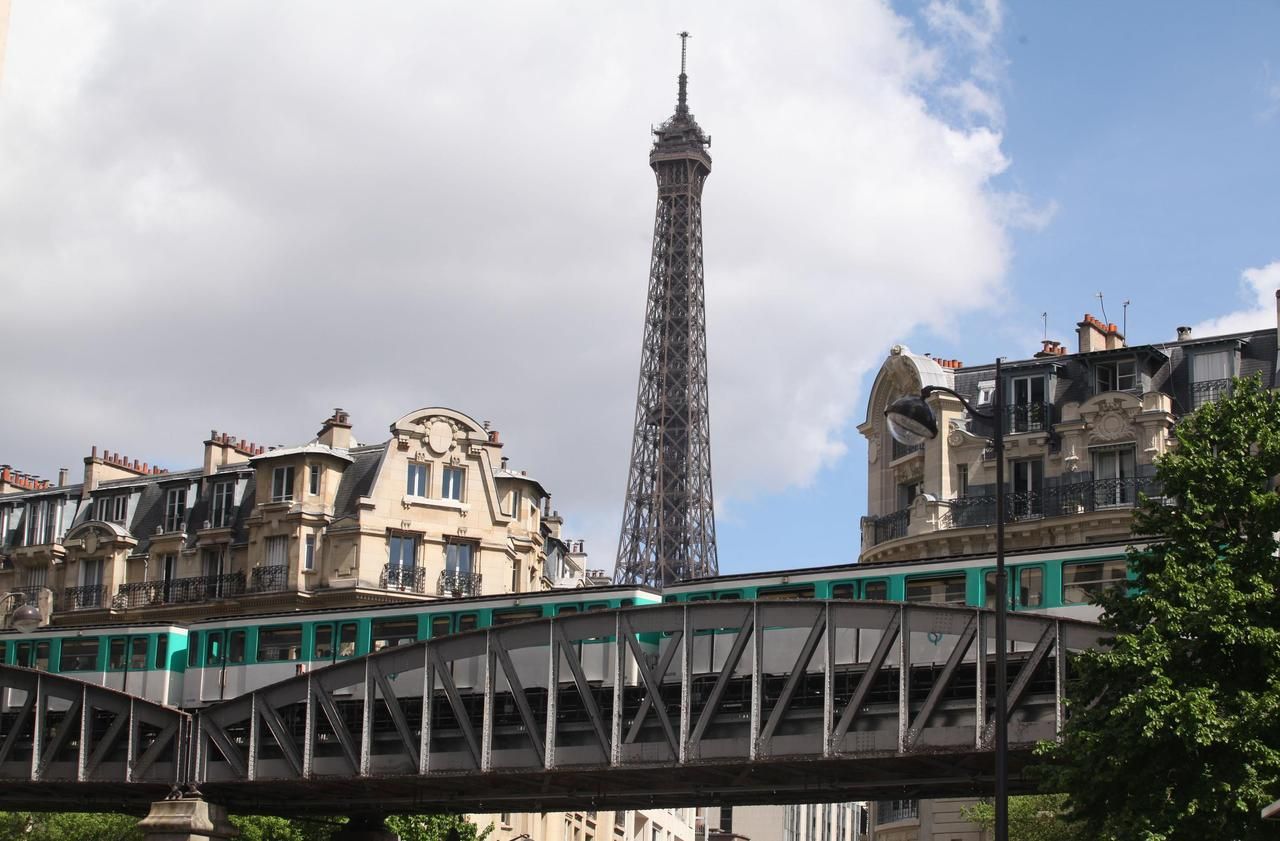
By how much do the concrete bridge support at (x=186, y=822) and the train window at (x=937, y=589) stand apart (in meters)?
19.1

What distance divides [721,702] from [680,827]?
85038 mm

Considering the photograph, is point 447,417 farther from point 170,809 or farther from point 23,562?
point 170,809

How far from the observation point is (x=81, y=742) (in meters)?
54.6

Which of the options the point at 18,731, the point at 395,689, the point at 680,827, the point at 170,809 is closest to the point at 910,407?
the point at 395,689

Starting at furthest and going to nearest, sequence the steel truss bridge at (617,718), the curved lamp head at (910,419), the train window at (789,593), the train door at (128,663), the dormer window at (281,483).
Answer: the dormer window at (281,483) < the train door at (128,663) < the train window at (789,593) < the steel truss bridge at (617,718) < the curved lamp head at (910,419)

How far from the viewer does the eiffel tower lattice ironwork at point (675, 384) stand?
164 m

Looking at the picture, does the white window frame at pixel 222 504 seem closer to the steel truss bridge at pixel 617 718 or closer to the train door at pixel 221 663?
the train door at pixel 221 663

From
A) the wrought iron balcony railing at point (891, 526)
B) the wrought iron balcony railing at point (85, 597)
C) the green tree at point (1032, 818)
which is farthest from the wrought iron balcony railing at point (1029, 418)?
the wrought iron balcony railing at point (85, 597)

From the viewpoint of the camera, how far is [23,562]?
299 feet

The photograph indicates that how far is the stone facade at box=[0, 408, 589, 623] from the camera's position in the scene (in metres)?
79.9

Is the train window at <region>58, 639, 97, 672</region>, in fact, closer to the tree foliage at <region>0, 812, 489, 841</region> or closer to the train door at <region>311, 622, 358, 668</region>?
the tree foliage at <region>0, 812, 489, 841</region>

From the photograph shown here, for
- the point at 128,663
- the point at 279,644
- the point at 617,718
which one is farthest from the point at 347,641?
the point at 617,718

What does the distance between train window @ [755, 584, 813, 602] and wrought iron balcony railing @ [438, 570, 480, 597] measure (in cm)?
3280

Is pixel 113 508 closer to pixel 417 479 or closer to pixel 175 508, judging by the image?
pixel 175 508
